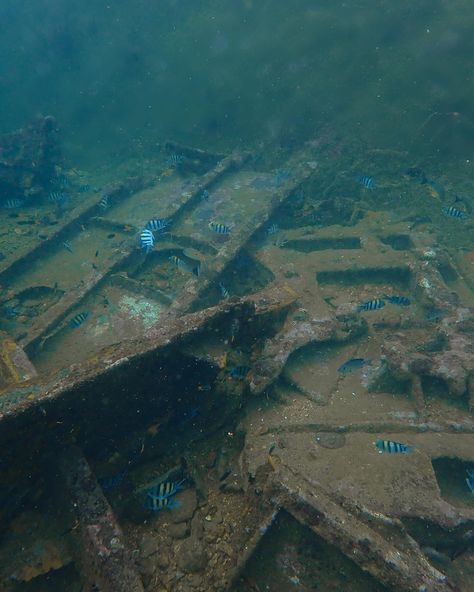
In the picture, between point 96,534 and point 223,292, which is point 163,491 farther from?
point 223,292

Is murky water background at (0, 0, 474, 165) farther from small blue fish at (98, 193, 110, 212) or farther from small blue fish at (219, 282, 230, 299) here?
small blue fish at (219, 282, 230, 299)

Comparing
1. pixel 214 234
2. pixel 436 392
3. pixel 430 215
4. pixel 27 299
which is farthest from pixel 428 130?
pixel 27 299

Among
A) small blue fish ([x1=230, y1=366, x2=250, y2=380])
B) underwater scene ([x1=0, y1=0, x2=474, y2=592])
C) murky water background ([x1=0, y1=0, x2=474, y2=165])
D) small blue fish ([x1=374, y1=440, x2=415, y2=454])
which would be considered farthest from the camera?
murky water background ([x1=0, y1=0, x2=474, y2=165])

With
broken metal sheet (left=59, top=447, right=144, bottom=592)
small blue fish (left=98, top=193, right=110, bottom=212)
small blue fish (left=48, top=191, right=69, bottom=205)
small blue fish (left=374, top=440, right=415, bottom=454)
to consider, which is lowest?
small blue fish (left=374, top=440, right=415, bottom=454)

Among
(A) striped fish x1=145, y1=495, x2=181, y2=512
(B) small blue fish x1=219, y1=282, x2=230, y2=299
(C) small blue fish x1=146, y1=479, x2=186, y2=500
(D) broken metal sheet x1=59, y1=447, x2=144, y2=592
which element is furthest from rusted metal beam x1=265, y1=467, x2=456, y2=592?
(B) small blue fish x1=219, y1=282, x2=230, y2=299

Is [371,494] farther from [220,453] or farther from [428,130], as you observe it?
[428,130]
